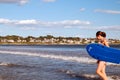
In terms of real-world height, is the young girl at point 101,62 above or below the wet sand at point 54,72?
above

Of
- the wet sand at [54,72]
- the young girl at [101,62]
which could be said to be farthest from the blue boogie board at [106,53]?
the wet sand at [54,72]

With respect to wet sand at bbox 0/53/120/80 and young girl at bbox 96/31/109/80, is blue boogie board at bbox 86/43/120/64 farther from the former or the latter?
wet sand at bbox 0/53/120/80

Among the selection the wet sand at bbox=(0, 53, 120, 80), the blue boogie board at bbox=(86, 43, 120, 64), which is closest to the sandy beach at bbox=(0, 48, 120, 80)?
the wet sand at bbox=(0, 53, 120, 80)

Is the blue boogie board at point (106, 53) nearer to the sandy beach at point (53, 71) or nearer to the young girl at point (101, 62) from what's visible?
the young girl at point (101, 62)

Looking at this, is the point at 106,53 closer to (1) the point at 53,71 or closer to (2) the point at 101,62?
(2) the point at 101,62

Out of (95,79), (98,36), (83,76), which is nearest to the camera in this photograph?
(98,36)

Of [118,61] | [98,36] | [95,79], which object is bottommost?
[95,79]

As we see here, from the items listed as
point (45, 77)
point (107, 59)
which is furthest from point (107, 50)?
point (45, 77)

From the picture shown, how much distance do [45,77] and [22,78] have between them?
4.40 ft

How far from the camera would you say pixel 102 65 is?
594 inches

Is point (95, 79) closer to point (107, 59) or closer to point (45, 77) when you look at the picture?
point (45, 77)

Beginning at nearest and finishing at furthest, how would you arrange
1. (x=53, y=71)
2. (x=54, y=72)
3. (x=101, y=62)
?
(x=101, y=62)
(x=54, y=72)
(x=53, y=71)

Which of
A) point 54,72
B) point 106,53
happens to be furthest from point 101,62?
point 54,72

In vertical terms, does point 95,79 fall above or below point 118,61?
below
